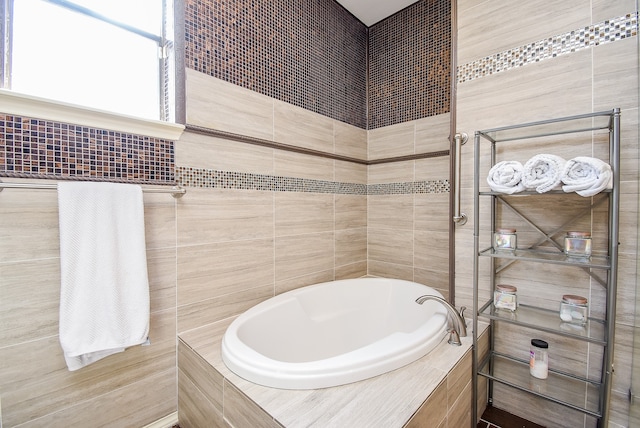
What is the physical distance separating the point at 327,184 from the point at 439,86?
1146mm

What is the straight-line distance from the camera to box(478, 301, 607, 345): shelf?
1181mm

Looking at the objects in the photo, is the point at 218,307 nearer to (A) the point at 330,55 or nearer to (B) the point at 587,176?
(B) the point at 587,176

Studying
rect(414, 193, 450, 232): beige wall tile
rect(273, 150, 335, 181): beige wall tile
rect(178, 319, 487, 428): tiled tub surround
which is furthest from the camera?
rect(414, 193, 450, 232): beige wall tile

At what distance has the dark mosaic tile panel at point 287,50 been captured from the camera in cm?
149

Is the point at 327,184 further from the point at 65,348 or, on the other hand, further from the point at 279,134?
the point at 65,348

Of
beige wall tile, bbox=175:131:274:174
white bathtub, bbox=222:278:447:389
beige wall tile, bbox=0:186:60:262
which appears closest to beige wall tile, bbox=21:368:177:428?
white bathtub, bbox=222:278:447:389

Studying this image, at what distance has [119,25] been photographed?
4.28ft

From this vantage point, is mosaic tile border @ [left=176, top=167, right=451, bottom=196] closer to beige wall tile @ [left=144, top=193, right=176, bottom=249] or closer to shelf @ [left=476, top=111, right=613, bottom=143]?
beige wall tile @ [left=144, top=193, right=176, bottom=249]

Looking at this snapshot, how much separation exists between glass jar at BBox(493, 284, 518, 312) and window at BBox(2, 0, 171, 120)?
196cm

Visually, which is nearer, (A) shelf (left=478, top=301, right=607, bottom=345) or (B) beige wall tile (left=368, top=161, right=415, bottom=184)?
(A) shelf (left=478, top=301, right=607, bottom=345)

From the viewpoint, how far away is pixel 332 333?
1.84 metres

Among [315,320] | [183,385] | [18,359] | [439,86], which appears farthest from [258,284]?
[439,86]

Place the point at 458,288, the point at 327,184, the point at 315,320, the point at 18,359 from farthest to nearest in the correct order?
the point at 327,184
the point at 315,320
the point at 458,288
the point at 18,359

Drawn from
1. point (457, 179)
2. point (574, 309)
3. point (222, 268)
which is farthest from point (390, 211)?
point (222, 268)
